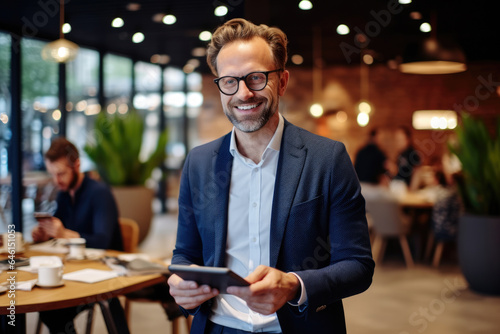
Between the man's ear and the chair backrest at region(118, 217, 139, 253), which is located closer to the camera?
the man's ear

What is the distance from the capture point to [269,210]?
1563 mm

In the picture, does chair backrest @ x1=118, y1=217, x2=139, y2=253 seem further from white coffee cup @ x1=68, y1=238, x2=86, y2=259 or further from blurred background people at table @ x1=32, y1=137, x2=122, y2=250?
white coffee cup @ x1=68, y1=238, x2=86, y2=259

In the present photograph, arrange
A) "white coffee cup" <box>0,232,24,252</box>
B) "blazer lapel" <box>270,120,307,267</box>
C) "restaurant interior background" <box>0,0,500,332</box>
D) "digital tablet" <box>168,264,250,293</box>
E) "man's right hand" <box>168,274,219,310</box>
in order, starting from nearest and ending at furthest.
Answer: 1. "digital tablet" <box>168,264,250,293</box>
2. "man's right hand" <box>168,274,219,310</box>
3. "blazer lapel" <box>270,120,307,267</box>
4. "white coffee cup" <box>0,232,24,252</box>
5. "restaurant interior background" <box>0,0,500,332</box>

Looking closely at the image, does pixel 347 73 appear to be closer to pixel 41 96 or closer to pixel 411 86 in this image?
pixel 411 86

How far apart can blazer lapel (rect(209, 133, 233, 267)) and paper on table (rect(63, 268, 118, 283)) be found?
1102mm

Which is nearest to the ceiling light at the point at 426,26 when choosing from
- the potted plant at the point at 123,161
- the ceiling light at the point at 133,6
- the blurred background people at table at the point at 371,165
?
the blurred background people at table at the point at 371,165

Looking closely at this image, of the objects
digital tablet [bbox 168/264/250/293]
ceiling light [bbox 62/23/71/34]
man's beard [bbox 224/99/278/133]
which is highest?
ceiling light [bbox 62/23/71/34]

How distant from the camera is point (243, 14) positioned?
4.00m

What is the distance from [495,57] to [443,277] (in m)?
5.73

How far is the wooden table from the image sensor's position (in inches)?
82.1

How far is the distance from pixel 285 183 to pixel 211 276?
392 mm

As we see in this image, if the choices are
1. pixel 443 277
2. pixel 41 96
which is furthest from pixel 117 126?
pixel 443 277

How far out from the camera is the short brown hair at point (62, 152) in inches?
132

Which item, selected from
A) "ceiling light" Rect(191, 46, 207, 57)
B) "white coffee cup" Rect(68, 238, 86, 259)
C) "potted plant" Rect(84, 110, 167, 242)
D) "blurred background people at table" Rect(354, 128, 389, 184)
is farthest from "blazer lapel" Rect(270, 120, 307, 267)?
"ceiling light" Rect(191, 46, 207, 57)
